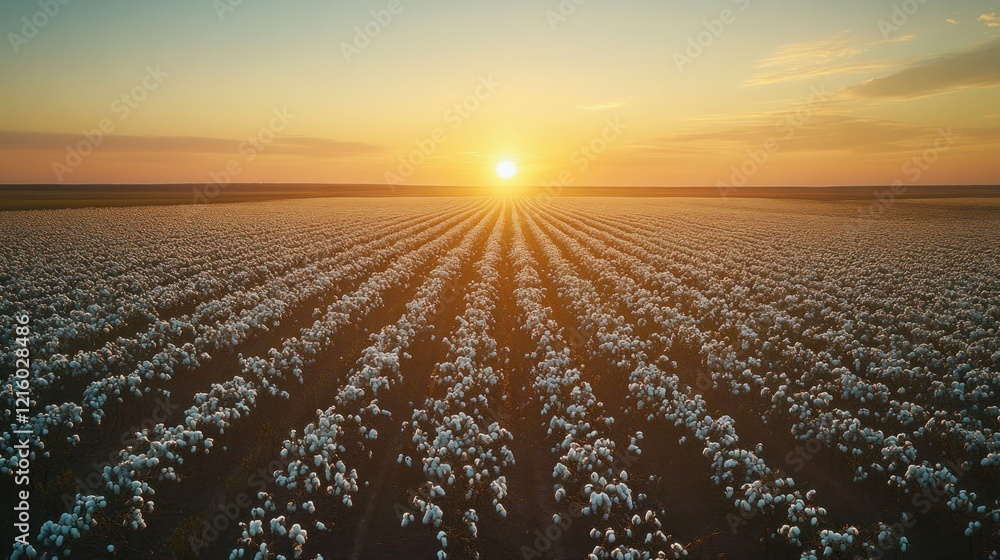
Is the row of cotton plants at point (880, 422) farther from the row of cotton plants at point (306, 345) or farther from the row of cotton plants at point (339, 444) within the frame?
the row of cotton plants at point (306, 345)

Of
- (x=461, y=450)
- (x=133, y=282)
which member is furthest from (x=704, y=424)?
(x=133, y=282)

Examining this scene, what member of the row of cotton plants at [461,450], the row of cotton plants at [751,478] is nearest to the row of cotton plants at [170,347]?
the row of cotton plants at [461,450]

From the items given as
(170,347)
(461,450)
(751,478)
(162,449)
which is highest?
(170,347)

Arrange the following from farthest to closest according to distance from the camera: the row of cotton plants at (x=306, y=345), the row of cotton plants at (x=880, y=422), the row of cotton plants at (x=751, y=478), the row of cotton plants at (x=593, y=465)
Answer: the row of cotton plants at (x=306, y=345) → the row of cotton plants at (x=880, y=422) → the row of cotton plants at (x=593, y=465) → the row of cotton plants at (x=751, y=478)

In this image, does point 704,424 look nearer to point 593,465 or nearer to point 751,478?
point 751,478

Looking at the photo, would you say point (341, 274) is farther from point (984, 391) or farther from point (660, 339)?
point (984, 391)

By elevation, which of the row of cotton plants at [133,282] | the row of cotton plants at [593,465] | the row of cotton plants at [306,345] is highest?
the row of cotton plants at [133,282]

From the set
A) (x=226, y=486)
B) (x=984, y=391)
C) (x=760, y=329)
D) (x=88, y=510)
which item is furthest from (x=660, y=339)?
(x=88, y=510)
